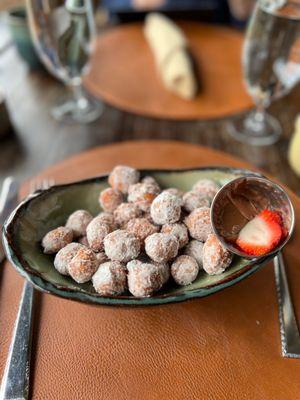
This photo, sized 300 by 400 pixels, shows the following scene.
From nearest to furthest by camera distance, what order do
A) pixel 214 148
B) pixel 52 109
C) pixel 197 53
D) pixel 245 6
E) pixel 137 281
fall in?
1. pixel 137 281
2. pixel 214 148
3. pixel 52 109
4. pixel 197 53
5. pixel 245 6

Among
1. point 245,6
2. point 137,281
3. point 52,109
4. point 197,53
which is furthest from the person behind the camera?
point 245,6

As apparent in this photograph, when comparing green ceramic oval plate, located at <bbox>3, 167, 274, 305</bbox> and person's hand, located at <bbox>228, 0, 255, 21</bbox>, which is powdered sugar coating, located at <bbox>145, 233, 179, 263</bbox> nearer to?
green ceramic oval plate, located at <bbox>3, 167, 274, 305</bbox>

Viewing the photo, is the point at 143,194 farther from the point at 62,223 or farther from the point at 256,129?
the point at 256,129

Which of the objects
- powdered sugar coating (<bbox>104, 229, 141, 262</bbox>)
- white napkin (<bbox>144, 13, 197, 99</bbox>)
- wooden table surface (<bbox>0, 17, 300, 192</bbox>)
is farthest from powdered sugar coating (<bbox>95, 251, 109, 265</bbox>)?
white napkin (<bbox>144, 13, 197, 99</bbox>)

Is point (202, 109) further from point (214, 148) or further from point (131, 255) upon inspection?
point (131, 255)

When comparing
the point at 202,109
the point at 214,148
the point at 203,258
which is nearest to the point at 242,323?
the point at 203,258

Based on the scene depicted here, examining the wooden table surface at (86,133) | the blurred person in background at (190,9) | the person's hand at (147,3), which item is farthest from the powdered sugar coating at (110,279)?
the person's hand at (147,3)

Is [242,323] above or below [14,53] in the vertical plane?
below
